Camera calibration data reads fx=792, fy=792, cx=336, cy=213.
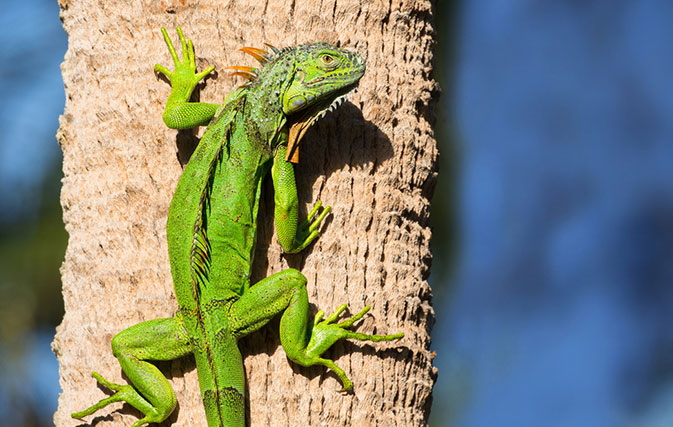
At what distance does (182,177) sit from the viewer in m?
4.21

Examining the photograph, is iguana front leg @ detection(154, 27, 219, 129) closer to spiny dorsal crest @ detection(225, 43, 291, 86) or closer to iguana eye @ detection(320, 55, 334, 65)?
spiny dorsal crest @ detection(225, 43, 291, 86)

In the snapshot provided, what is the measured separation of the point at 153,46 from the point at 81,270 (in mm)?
1335

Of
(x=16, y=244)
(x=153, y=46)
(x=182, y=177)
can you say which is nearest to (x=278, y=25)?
(x=153, y=46)

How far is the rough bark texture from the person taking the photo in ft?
13.9

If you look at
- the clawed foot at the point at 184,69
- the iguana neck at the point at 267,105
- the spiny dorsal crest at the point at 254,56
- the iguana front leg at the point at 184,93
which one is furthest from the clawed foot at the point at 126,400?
the spiny dorsal crest at the point at 254,56

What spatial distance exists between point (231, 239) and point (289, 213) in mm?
334

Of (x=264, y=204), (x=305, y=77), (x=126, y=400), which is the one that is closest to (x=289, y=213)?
(x=264, y=204)

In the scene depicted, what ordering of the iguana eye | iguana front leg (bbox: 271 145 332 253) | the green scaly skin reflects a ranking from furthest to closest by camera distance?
1. the iguana eye
2. iguana front leg (bbox: 271 145 332 253)
3. the green scaly skin

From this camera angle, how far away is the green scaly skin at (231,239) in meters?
4.05

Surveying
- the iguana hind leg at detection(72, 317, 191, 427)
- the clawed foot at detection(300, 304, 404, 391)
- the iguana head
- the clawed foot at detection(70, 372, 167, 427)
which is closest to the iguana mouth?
the iguana head

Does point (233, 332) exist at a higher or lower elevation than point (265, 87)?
lower

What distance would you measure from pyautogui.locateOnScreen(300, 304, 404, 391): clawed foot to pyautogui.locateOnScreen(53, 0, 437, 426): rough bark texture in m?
0.08

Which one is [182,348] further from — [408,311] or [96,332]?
[408,311]

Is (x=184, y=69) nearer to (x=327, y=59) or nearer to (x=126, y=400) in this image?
(x=327, y=59)
